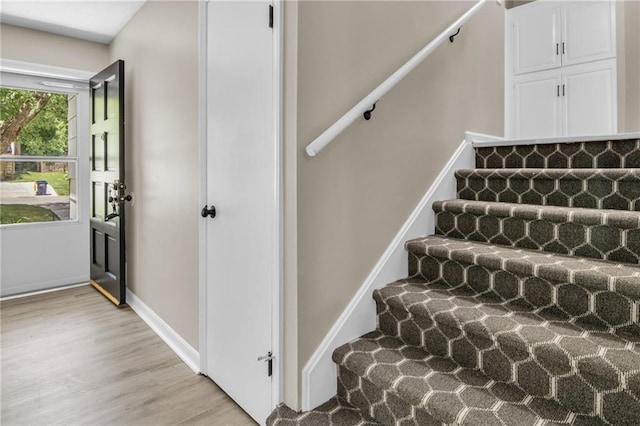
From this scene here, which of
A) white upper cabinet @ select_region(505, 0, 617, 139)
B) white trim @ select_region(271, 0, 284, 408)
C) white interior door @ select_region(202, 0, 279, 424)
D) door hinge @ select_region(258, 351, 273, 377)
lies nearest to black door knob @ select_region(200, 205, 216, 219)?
white interior door @ select_region(202, 0, 279, 424)

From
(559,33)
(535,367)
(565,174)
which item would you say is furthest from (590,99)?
(535,367)

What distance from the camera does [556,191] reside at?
1795 millimetres

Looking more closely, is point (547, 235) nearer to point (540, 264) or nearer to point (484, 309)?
point (540, 264)

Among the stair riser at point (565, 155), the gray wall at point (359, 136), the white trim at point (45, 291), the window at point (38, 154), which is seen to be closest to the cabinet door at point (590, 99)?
the stair riser at point (565, 155)

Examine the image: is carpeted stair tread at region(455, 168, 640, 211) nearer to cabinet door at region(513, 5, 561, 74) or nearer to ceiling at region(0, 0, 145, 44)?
cabinet door at region(513, 5, 561, 74)

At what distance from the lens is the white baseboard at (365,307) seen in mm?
1438

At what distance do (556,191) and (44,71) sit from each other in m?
3.97

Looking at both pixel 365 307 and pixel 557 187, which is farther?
pixel 557 187

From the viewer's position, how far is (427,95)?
6.49 feet

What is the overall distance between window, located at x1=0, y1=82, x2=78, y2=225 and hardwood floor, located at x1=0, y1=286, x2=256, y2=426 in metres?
1.10

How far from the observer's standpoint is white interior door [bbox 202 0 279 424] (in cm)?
150

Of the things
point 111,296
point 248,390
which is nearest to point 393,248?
point 248,390

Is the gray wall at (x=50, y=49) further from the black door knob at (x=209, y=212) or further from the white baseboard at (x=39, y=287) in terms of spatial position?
the black door knob at (x=209, y=212)

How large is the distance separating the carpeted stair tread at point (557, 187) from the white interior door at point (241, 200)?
1205 millimetres
